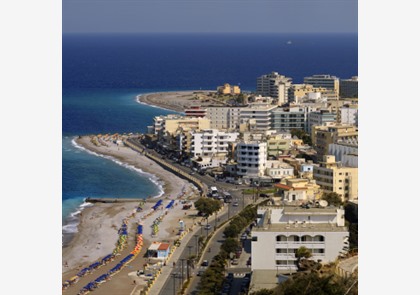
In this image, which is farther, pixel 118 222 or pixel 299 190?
pixel 118 222

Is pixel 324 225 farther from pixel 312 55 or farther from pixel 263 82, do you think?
pixel 312 55

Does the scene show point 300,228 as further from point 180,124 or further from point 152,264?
point 180,124

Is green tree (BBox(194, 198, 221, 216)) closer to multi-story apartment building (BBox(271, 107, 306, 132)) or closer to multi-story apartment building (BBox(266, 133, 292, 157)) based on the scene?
multi-story apartment building (BBox(266, 133, 292, 157))

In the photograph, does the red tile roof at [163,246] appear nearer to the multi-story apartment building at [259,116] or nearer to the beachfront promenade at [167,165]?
the beachfront promenade at [167,165]

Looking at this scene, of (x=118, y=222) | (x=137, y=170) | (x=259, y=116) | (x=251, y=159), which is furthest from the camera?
(x=259, y=116)

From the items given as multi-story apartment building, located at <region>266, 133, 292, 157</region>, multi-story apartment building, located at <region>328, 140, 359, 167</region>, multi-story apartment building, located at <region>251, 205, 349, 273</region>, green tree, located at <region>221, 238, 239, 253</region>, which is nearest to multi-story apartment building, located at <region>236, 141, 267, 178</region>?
multi-story apartment building, located at <region>266, 133, 292, 157</region>

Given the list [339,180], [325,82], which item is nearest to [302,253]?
[339,180]
